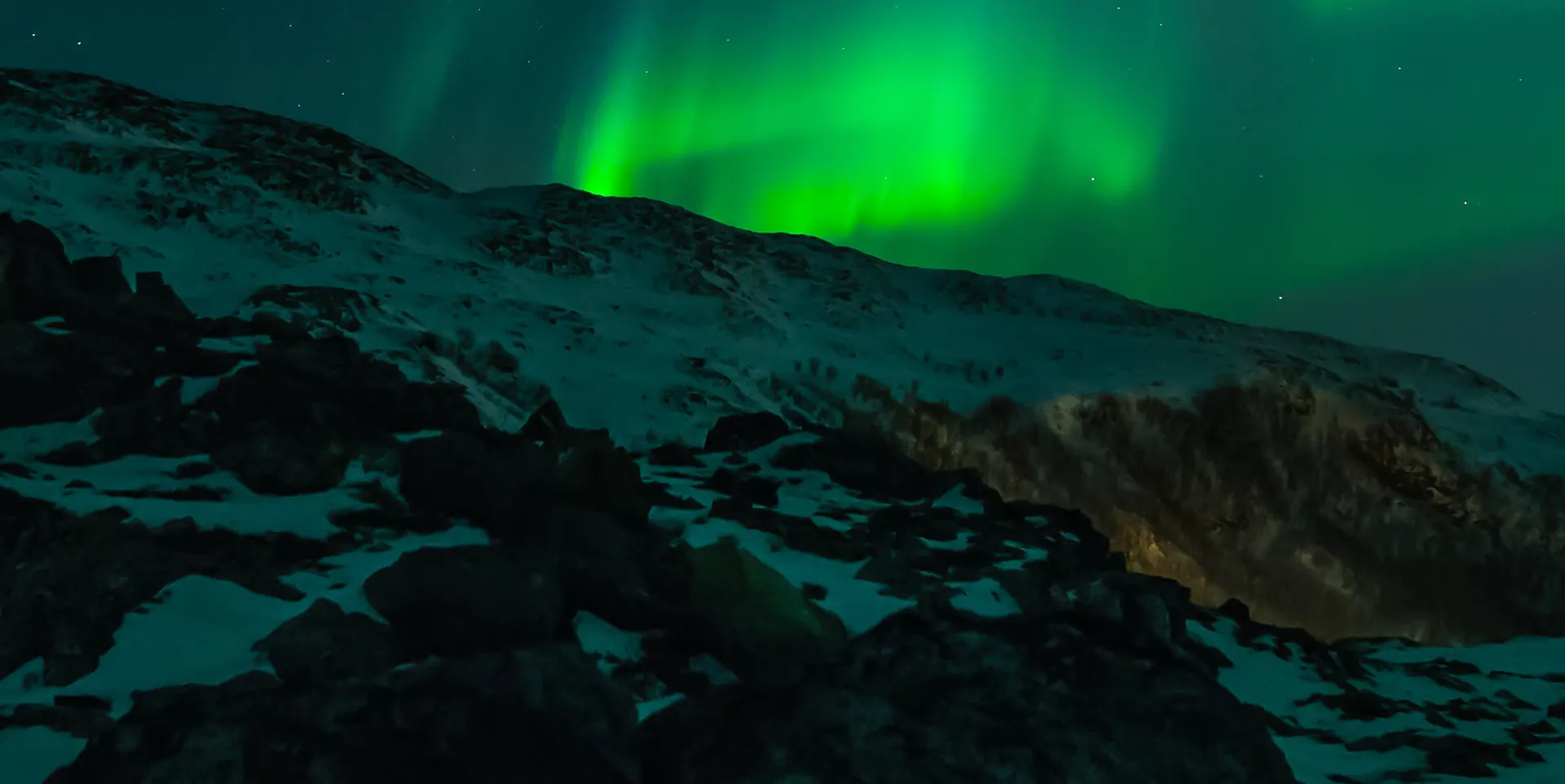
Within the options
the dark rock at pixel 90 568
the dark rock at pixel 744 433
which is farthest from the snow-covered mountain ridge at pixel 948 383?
the dark rock at pixel 90 568

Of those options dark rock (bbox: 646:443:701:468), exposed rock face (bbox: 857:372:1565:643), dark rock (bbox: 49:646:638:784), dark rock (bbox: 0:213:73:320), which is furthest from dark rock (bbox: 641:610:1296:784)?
exposed rock face (bbox: 857:372:1565:643)

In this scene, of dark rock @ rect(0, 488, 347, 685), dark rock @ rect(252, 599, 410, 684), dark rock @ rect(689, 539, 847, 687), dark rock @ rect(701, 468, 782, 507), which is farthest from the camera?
dark rock @ rect(701, 468, 782, 507)

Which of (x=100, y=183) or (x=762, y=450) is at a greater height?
(x=100, y=183)

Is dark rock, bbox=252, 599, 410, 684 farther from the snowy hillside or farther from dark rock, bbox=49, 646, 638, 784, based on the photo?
dark rock, bbox=49, 646, 638, 784

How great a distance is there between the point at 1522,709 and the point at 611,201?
95.2 feet

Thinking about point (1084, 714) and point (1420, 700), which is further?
point (1420, 700)

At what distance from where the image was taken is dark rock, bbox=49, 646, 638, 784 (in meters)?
7.33

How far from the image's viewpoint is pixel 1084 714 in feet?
29.0

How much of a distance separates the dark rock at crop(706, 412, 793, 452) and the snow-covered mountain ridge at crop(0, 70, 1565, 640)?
1000mm

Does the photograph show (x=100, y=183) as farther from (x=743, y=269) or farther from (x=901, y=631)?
(x=901, y=631)

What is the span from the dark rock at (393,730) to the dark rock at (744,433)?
9.58 m

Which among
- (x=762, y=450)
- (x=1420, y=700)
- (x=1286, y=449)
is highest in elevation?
(x=1286, y=449)

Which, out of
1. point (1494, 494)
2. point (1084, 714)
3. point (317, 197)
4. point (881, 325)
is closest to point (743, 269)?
point (881, 325)

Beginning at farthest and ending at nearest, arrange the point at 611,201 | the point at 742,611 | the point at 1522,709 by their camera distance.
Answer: the point at 611,201 < the point at 1522,709 < the point at 742,611
